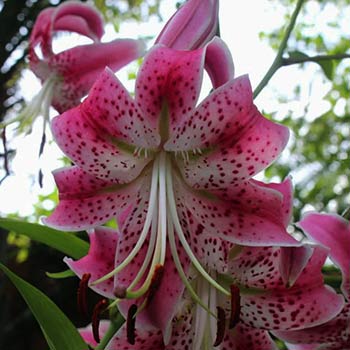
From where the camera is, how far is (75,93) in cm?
87

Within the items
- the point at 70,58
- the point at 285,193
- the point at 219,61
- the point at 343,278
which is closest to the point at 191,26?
the point at 219,61

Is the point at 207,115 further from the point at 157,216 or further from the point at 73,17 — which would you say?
the point at 73,17

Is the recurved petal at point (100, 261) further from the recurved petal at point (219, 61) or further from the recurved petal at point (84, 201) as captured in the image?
the recurved petal at point (219, 61)

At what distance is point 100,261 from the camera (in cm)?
56

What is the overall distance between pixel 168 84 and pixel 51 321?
23 centimetres

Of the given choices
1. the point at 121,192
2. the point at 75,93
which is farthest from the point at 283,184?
the point at 75,93

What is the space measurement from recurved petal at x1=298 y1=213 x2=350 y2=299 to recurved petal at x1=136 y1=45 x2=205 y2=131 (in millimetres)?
145

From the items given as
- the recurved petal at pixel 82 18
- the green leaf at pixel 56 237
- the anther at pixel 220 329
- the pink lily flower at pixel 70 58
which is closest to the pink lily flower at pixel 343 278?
the anther at pixel 220 329

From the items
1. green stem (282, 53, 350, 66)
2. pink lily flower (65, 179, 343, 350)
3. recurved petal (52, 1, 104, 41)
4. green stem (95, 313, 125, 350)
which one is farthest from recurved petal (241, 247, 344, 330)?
recurved petal (52, 1, 104, 41)

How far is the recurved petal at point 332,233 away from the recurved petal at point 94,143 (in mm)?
159

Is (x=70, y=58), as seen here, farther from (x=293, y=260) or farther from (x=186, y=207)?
(x=293, y=260)

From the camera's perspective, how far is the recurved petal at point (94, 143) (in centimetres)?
52

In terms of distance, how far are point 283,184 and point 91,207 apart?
168 millimetres

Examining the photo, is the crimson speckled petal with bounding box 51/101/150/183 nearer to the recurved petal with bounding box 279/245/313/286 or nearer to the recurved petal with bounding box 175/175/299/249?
the recurved petal with bounding box 175/175/299/249
